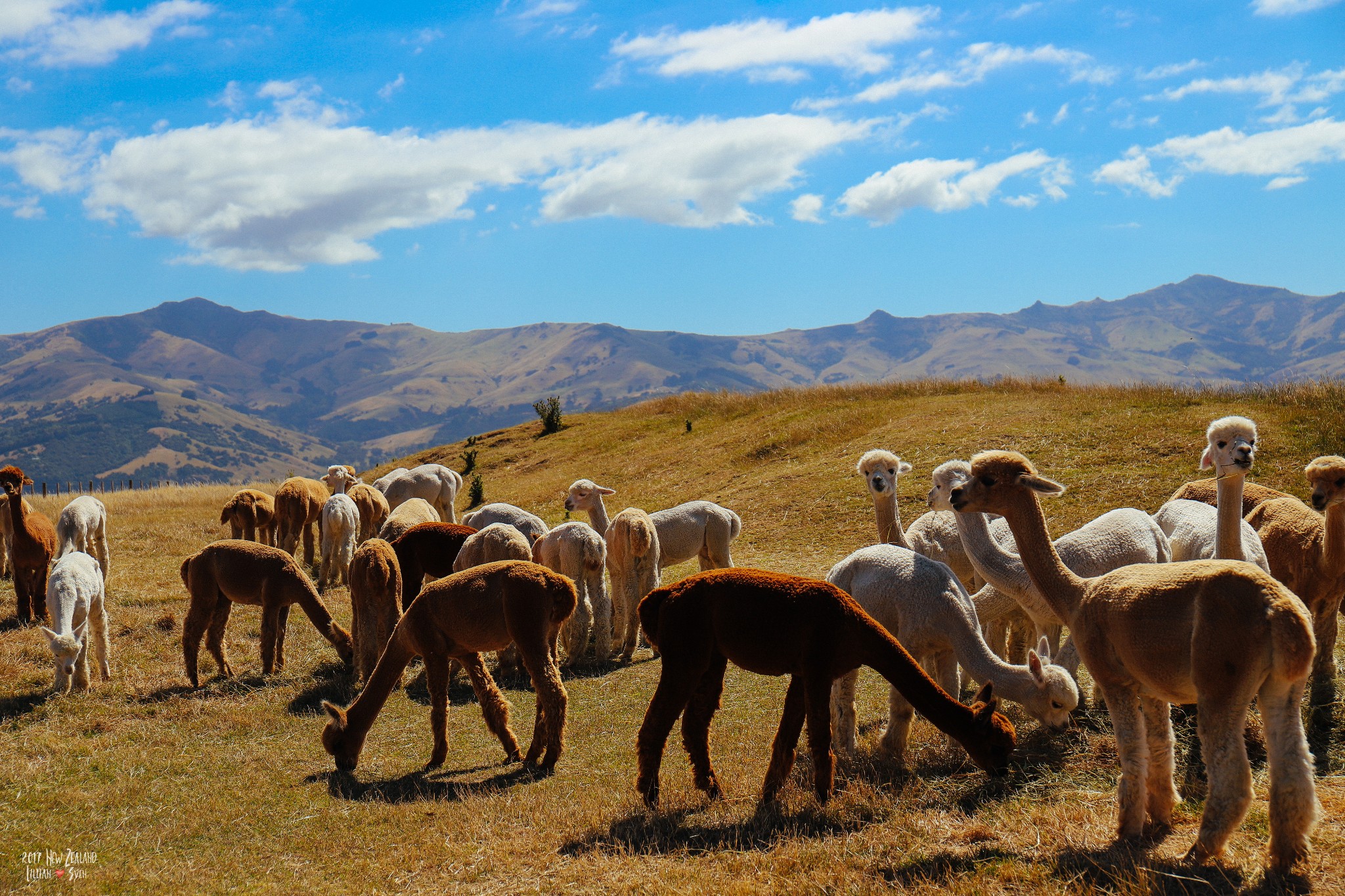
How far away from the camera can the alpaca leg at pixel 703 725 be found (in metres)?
6.52

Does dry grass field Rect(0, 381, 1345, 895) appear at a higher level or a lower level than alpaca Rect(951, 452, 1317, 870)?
lower

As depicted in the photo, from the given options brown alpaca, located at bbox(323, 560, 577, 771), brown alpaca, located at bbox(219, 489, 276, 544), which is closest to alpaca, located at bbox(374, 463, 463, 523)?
brown alpaca, located at bbox(219, 489, 276, 544)

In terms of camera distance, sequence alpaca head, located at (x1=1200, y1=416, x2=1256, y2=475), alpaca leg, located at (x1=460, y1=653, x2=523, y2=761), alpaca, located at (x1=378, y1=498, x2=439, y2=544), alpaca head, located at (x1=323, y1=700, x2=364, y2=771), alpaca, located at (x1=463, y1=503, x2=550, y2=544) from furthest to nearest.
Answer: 1. alpaca, located at (x1=378, y1=498, x2=439, y2=544)
2. alpaca, located at (x1=463, y1=503, x2=550, y2=544)
3. alpaca leg, located at (x1=460, y1=653, x2=523, y2=761)
4. alpaca head, located at (x1=323, y1=700, x2=364, y2=771)
5. alpaca head, located at (x1=1200, y1=416, x2=1256, y2=475)

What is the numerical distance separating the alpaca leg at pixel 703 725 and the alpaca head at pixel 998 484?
2.19 meters

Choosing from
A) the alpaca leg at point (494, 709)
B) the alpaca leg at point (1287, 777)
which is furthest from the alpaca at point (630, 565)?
the alpaca leg at point (1287, 777)

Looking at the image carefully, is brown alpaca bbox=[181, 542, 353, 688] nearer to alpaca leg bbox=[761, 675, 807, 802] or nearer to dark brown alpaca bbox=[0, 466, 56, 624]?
dark brown alpaca bbox=[0, 466, 56, 624]

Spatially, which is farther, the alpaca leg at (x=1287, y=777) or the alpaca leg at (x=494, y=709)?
the alpaca leg at (x=494, y=709)

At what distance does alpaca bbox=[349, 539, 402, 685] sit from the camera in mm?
9977

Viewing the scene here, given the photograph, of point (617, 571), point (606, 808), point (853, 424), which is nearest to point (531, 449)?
point (853, 424)

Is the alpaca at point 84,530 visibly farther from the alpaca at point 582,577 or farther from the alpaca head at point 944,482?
the alpaca head at point 944,482

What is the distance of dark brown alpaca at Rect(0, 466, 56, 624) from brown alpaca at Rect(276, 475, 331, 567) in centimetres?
431

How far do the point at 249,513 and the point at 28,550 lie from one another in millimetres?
4770

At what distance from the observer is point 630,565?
12.0 m

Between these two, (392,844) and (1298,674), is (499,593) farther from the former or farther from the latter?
(1298,674)
